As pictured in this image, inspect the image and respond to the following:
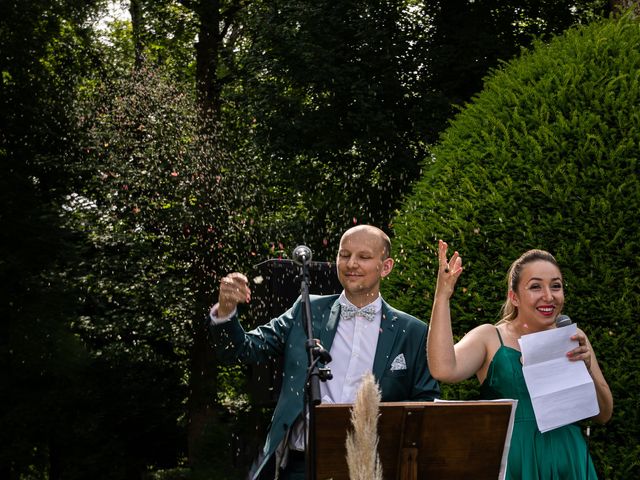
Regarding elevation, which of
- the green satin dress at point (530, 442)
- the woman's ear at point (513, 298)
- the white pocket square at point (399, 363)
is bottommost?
the green satin dress at point (530, 442)

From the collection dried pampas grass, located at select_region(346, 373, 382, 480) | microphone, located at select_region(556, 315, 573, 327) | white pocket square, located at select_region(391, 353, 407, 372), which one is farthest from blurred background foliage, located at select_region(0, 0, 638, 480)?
dried pampas grass, located at select_region(346, 373, 382, 480)

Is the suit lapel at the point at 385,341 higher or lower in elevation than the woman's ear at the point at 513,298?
lower

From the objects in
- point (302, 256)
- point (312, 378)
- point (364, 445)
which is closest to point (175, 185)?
point (302, 256)

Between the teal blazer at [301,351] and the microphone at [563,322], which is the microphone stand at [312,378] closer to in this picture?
the teal blazer at [301,351]

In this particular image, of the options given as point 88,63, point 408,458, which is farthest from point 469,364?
point 88,63

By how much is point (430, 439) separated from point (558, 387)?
921 millimetres

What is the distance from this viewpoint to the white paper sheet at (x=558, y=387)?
3.95 m

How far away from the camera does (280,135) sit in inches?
656

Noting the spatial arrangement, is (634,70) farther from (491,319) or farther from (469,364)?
(469,364)

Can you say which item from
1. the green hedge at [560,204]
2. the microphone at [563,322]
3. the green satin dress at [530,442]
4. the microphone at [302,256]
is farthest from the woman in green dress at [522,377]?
the green hedge at [560,204]

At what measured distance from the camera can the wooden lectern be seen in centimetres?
324

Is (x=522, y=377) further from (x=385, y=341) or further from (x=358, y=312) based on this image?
(x=358, y=312)

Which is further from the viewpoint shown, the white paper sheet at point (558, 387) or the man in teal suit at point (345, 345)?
the man in teal suit at point (345, 345)

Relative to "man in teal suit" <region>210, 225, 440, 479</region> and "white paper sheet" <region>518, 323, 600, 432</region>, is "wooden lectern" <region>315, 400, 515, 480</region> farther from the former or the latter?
"man in teal suit" <region>210, 225, 440, 479</region>
